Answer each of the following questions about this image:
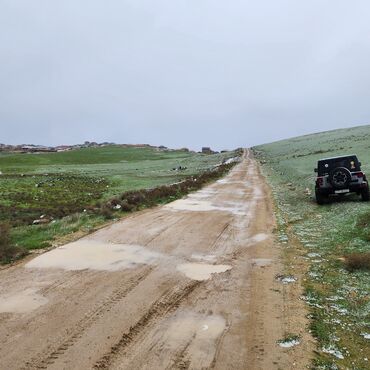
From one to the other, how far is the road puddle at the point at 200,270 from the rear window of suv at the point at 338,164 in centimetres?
1426

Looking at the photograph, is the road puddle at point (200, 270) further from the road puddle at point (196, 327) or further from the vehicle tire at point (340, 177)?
the vehicle tire at point (340, 177)

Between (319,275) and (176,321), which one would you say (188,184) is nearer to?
(319,275)

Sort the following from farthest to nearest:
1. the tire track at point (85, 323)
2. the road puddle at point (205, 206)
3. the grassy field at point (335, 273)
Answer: the road puddle at point (205, 206)
the grassy field at point (335, 273)
the tire track at point (85, 323)

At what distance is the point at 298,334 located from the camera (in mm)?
7508

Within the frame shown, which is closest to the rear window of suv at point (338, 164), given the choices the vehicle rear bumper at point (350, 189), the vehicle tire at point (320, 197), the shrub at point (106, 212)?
the vehicle rear bumper at point (350, 189)

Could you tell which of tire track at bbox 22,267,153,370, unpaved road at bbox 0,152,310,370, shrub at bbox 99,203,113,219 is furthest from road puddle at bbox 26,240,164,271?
shrub at bbox 99,203,113,219

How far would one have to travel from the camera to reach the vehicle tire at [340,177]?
74.7 ft

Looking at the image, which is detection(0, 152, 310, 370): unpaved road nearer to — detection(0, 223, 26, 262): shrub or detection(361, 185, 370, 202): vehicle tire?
detection(0, 223, 26, 262): shrub

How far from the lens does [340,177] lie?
22.9m

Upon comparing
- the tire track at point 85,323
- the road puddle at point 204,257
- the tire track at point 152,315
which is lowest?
the road puddle at point 204,257

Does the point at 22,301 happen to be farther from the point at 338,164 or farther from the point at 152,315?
the point at 338,164

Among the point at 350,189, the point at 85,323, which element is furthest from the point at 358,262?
the point at 350,189

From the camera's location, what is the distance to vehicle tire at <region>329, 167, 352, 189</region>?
22781 mm

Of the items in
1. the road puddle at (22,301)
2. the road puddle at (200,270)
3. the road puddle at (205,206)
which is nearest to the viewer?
the road puddle at (22,301)
